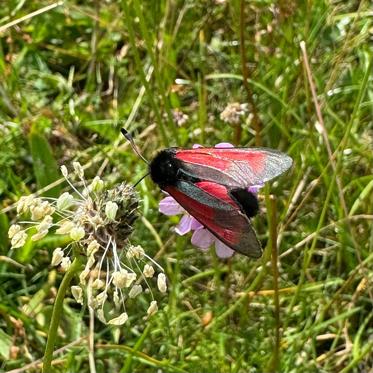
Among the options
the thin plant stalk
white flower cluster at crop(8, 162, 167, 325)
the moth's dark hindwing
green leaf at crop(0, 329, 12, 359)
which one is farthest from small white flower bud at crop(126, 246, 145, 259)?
green leaf at crop(0, 329, 12, 359)

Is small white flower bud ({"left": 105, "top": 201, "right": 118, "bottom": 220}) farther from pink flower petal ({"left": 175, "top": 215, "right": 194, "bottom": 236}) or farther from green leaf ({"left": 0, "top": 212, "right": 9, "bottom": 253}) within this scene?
green leaf ({"left": 0, "top": 212, "right": 9, "bottom": 253})

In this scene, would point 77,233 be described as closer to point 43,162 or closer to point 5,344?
point 5,344

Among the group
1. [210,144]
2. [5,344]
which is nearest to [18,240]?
[5,344]

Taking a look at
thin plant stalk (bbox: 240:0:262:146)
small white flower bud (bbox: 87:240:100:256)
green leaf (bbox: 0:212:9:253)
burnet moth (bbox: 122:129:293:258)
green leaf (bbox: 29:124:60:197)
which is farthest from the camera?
green leaf (bbox: 29:124:60:197)

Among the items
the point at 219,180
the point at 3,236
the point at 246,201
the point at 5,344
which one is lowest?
the point at 5,344

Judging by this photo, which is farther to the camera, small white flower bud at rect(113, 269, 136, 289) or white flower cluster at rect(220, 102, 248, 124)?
white flower cluster at rect(220, 102, 248, 124)

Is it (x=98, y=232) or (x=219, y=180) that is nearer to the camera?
(x=98, y=232)

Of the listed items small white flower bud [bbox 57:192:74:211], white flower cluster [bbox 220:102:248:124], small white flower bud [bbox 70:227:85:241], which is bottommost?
white flower cluster [bbox 220:102:248:124]
